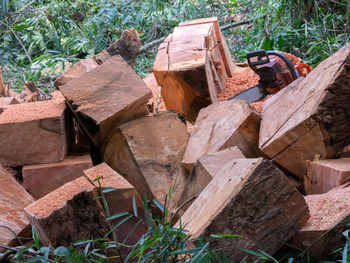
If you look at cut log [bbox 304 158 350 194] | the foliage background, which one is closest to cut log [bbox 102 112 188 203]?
cut log [bbox 304 158 350 194]

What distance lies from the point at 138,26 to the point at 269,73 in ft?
8.67

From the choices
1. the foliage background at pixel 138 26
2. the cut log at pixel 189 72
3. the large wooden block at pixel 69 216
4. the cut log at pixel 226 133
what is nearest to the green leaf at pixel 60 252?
the large wooden block at pixel 69 216

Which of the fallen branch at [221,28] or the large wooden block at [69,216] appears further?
the fallen branch at [221,28]

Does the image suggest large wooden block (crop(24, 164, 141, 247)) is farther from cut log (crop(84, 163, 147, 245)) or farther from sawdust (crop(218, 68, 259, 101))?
sawdust (crop(218, 68, 259, 101))

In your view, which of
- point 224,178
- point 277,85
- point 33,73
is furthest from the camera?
point 33,73

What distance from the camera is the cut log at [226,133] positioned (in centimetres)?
239

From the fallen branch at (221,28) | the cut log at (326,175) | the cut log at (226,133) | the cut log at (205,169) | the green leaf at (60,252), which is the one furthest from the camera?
the fallen branch at (221,28)

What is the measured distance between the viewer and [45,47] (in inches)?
239

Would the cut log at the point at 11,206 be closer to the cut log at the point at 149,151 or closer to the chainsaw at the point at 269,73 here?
the cut log at the point at 149,151

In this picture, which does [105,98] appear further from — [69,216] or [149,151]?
[69,216]

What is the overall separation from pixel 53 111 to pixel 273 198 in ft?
4.66

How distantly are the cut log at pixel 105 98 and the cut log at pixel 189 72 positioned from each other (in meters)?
0.53

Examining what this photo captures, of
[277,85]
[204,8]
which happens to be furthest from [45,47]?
[277,85]

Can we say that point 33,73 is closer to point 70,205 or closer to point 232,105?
point 232,105
